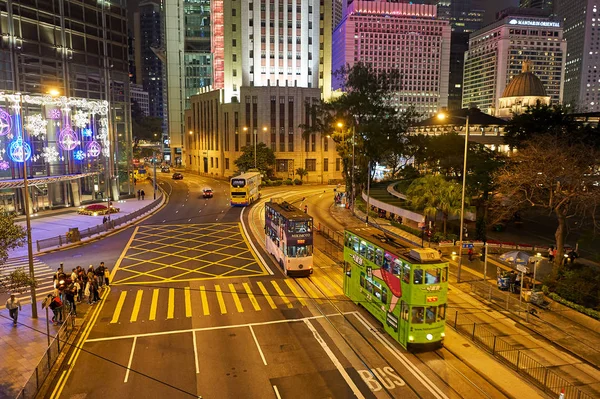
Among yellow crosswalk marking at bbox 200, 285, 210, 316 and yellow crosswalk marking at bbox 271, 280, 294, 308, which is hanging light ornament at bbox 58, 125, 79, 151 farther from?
yellow crosswalk marking at bbox 271, 280, 294, 308

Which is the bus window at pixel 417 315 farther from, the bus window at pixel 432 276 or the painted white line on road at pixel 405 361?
the painted white line on road at pixel 405 361

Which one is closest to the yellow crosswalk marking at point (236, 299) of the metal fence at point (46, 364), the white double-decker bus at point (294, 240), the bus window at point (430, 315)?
the white double-decker bus at point (294, 240)

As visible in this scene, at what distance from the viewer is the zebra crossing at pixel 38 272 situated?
78.3 ft

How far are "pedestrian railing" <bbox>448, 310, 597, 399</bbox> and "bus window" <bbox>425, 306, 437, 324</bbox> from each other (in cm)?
233

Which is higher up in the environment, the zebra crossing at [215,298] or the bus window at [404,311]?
the bus window at [404,311]

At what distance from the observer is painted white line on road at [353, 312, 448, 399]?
1432 cm

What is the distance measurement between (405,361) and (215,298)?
1075 cm

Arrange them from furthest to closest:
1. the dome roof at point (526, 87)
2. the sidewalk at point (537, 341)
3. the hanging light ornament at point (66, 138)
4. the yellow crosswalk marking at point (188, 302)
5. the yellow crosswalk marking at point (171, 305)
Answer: the dome roof at point (526, 87)
the hanging light ornament at point (66, 138)
the yellow crosswalk marking at point (188, 302)
the yellow crosswalk marking at point (171, 305)
the sidewalk at point (537, 341)

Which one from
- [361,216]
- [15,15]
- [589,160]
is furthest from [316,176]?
[589,160]

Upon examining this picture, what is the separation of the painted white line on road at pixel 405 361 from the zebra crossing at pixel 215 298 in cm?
364

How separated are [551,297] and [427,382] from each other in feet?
36.8

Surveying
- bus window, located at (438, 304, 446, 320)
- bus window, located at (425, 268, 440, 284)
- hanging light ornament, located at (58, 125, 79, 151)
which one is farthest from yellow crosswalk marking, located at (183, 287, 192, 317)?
hanging light ornament, located at (58, 125, 79, 151)

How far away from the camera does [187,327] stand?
1930 centimetres

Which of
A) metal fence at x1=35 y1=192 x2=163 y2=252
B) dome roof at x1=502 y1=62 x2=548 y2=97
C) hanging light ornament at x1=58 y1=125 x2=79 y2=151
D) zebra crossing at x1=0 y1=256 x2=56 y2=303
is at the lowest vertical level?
zebra crossing at x1=0 y1=256 x2=56 y2=303
